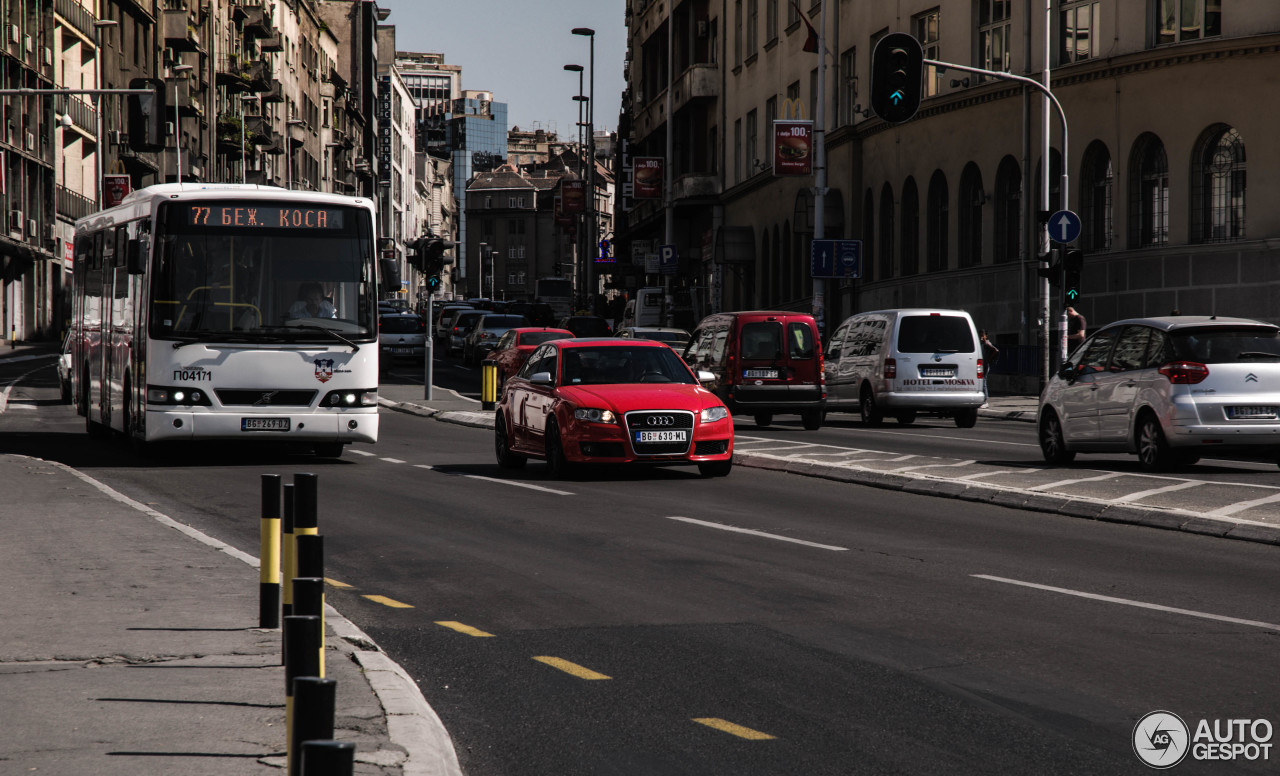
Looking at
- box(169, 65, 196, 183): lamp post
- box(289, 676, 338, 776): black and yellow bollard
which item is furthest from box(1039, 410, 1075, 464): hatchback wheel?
box(169, 65, 196, 183): lamp post

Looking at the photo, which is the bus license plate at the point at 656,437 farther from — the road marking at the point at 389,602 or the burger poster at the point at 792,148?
the burger poster at the point at 792,148

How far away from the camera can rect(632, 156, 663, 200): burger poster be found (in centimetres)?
6494

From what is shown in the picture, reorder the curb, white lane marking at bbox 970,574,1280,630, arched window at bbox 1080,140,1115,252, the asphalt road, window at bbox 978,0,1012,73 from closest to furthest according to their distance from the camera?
the asphalt road → white lane marking at bbox 970,574,1280,630 → the curb → arched window at bbox 1080,140,1115,252 → window at bbox 978,0,1012,73

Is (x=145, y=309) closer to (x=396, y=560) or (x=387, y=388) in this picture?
(x=396, y=560)

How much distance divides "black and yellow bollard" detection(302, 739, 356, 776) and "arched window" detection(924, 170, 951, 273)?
4137 cm

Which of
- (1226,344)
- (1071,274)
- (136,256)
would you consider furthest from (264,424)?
(1071,274)

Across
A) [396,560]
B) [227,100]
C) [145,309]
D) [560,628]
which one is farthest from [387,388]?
[227,100]

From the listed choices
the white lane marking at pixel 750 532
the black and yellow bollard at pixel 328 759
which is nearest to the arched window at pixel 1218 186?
the white lane marking at pixel 750 532

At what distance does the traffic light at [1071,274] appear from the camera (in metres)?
29.7

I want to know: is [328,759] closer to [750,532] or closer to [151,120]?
[750,532]

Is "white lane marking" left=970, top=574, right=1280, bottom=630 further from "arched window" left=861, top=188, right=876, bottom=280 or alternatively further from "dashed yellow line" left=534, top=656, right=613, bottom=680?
"arched window" left=861, top=188, right=876, bottom=280

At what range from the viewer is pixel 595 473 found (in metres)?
18.2

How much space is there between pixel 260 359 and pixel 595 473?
391cm

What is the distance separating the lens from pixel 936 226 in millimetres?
43469
